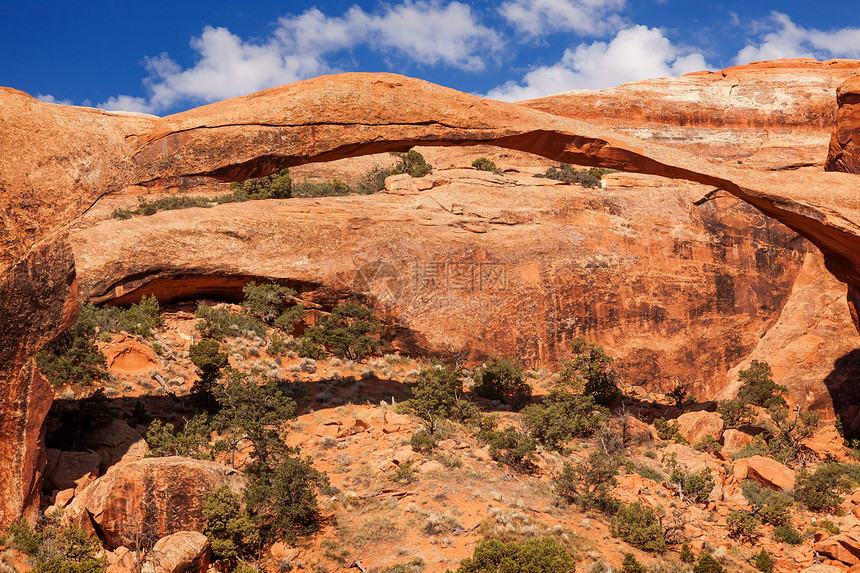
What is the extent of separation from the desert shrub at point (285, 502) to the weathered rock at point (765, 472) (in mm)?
12330

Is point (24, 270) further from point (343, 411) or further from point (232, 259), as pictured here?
point (232, 259)

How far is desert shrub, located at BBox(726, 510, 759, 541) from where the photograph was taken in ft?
49.1

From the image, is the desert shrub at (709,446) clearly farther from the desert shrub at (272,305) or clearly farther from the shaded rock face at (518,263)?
the desert shrub at (272,305)

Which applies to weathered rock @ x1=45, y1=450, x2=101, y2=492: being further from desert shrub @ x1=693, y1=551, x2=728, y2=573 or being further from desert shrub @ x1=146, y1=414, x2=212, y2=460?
desert shrub @ x1=693, y1=551, x2=728, y2=573

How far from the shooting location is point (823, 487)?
56.3 ft

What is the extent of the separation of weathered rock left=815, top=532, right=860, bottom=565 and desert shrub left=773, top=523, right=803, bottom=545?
849mm

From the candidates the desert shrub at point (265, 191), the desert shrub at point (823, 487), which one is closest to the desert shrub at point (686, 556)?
the desert shrub at point (823, 487)

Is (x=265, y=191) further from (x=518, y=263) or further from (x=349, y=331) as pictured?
(x=518, y=263)

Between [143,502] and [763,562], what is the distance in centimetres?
1252

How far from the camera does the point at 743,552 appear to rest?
14.5 metres

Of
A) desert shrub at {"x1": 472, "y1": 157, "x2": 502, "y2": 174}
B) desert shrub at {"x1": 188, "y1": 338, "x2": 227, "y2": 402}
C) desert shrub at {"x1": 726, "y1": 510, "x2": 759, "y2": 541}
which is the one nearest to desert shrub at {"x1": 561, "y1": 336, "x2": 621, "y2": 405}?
desert shrub at {"x1": 726, "y1": 510, "x2": 759, "y2": 541}

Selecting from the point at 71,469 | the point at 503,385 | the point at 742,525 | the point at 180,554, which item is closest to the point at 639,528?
the point at 742,525

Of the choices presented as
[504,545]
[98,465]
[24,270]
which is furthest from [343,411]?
[24,270]

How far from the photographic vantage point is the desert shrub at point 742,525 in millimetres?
14977
